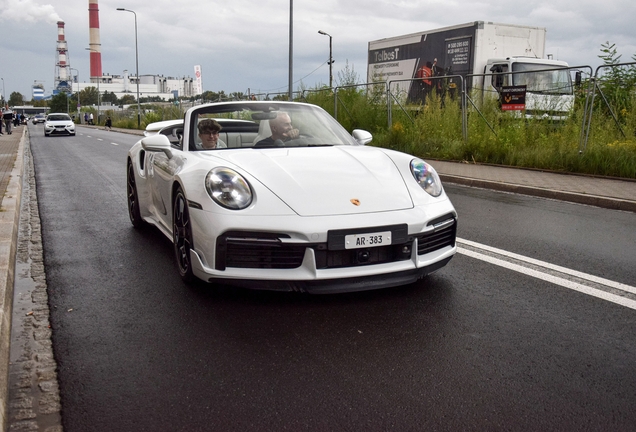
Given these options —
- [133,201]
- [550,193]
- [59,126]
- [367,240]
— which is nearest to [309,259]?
[367,240]

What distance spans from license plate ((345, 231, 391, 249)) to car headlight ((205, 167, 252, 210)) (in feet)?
2.19

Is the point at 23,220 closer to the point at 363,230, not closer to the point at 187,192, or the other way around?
the point at 187,192

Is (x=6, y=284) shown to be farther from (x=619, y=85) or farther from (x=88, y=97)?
(x=88, y=97)

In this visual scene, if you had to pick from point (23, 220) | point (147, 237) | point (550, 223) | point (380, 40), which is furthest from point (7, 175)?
point (380, 40)

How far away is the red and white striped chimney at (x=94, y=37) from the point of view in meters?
115

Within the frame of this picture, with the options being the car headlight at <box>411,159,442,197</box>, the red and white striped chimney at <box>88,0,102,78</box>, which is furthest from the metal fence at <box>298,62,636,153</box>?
the red and white striped chimney at <box>88,0,102,78</box>

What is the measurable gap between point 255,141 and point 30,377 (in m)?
2.64

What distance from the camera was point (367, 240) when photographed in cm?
356

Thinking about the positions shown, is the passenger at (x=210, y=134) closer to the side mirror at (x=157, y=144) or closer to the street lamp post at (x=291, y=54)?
the side mirror at (x=157, y=144)

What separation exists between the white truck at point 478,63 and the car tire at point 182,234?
996 cm

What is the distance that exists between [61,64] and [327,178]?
180 meters

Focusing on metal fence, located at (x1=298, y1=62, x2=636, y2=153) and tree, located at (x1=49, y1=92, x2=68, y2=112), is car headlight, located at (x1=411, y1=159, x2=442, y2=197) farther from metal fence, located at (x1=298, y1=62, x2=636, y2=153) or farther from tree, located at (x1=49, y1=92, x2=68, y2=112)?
tree, located at (x1=49, y1=92, x2=68, y2=112)

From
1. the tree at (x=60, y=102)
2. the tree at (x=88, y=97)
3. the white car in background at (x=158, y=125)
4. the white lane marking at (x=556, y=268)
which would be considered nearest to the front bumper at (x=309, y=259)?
the white lane marking at (x=556, y=268)

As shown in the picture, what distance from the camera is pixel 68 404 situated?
2652mm
